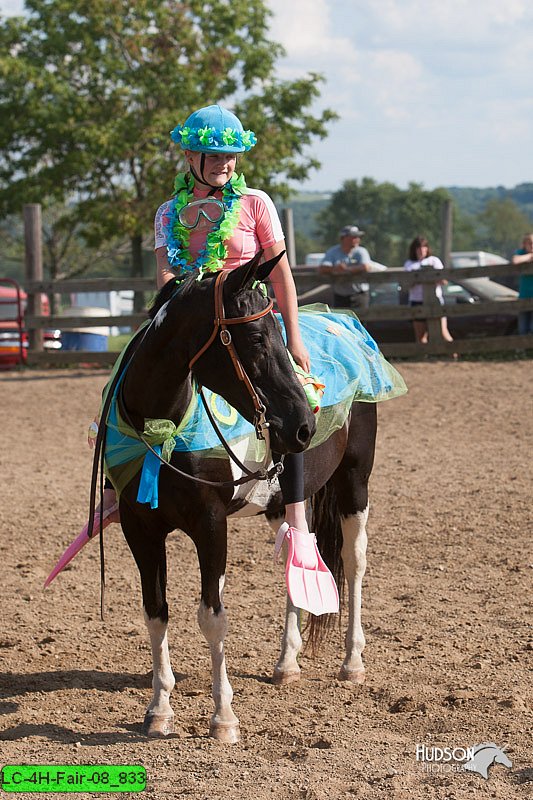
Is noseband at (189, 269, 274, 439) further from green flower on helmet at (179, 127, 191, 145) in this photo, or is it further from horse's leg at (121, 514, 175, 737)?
horse's leg at (121, 514, 175, 737)

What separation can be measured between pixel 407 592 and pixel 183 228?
2695 millimetres

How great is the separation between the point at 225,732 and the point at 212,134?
2308 millimetres

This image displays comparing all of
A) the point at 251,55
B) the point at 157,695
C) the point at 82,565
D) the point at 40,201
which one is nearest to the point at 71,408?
the point at 82,565

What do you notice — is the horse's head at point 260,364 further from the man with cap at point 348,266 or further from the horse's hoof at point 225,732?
the man with cap at point 348,266

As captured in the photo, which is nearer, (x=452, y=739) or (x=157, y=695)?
(x=452, y=739)

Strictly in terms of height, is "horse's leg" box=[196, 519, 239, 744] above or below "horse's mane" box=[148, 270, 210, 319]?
below

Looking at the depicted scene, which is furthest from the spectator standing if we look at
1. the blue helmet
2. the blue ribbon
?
the blue ribbon

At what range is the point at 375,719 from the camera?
388 centimetres

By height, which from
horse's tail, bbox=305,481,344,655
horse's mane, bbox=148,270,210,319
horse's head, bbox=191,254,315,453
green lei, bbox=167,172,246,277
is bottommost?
horse's tail, bbox=305,481,344,655

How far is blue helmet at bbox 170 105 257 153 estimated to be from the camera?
3619mm

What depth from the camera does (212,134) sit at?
3.62m

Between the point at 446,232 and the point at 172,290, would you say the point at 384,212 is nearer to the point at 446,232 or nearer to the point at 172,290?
the point at 446,232

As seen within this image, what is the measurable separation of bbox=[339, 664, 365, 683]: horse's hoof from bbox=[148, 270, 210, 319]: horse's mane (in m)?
1.93

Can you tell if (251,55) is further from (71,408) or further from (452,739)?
(452,739)
